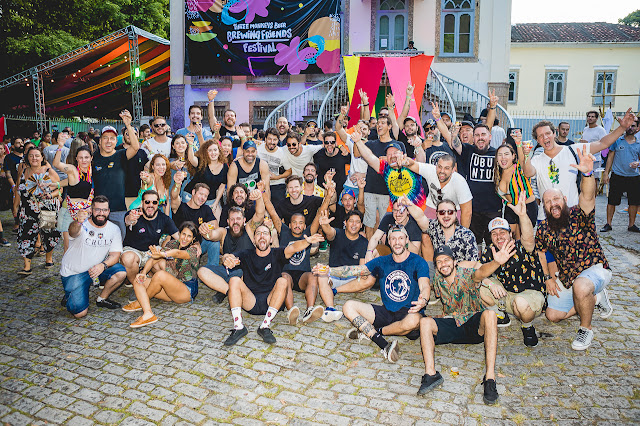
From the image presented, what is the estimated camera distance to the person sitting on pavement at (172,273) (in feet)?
19.9

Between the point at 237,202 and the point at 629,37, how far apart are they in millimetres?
32811

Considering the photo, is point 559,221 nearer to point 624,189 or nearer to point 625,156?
point 624,189

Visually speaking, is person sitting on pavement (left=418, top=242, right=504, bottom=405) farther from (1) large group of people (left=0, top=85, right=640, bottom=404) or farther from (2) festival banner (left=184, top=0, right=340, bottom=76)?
(2) festival banner (left=184, top=0, right=340, bottom=76)

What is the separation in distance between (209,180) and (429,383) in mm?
4758

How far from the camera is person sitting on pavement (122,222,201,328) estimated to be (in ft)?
19.9

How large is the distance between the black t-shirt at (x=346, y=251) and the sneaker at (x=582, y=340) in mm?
2771

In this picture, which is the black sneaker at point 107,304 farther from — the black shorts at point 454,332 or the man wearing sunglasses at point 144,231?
the black shorts at point 454,332

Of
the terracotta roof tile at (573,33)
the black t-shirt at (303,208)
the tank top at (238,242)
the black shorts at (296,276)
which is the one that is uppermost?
the terracotta roof tile at (573,33)

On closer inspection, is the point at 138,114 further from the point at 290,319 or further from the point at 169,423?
the point at 169,423

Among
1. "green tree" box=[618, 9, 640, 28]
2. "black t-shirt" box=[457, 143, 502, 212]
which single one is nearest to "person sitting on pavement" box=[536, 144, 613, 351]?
"black t-shirt" box=[457, 143, 502, 212]


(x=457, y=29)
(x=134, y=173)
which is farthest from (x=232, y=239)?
(x=457, y=29)

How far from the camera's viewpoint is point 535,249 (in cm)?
558

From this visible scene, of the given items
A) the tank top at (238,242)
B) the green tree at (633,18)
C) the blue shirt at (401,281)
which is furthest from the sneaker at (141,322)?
the green tree at (633,18)

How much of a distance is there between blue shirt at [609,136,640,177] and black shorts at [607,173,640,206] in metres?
0.09
